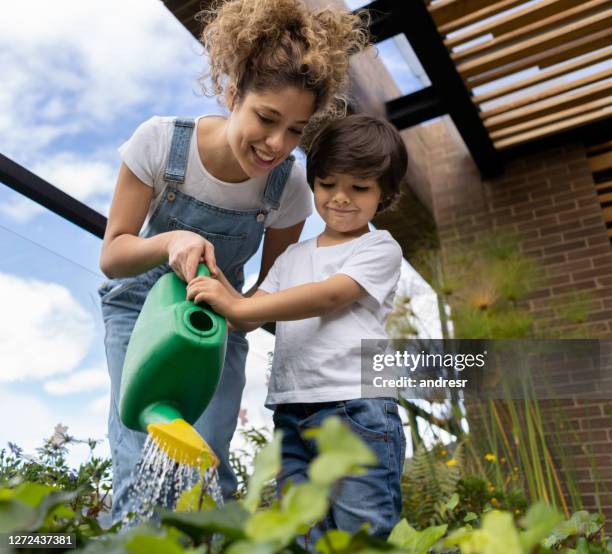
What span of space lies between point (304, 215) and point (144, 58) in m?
2.12

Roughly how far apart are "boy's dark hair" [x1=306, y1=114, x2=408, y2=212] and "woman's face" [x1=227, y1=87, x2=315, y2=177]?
94 millimetres

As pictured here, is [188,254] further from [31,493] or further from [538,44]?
[538,44]

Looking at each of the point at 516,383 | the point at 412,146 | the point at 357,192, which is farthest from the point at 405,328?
the point at 357,192

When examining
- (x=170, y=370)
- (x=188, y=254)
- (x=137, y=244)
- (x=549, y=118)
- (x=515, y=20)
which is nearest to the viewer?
(x=170, y=370)

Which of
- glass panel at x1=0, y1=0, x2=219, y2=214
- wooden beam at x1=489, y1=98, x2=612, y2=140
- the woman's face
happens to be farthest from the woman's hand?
wooden beam at x1=489, y1=98, x2=612, y2=140

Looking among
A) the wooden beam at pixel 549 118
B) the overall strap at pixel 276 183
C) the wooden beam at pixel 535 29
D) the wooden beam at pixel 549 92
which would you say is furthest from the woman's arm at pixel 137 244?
the wooden beam at pixel 549 118

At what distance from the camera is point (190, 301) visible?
0.94 meters

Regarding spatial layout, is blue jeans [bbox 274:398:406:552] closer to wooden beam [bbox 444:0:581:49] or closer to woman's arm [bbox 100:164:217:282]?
woman's arm [bbox 100:164:217:282]

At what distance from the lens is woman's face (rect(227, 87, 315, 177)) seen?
1.17 m

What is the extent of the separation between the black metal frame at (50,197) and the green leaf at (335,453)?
194 centimetres

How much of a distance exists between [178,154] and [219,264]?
25 centimetres

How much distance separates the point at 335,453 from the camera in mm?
272

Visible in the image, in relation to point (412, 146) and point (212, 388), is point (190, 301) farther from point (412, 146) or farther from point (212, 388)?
point (412, 146)

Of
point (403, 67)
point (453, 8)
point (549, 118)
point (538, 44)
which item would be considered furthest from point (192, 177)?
point (549, 118)
